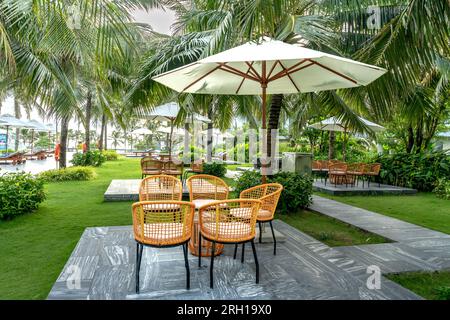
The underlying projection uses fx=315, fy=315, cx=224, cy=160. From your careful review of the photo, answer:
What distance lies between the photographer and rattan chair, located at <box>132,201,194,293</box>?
2828mm

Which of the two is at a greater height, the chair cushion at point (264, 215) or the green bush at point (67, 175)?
the chair cushion at point (264, 215)

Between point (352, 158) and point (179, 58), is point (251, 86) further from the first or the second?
point (352, 158)

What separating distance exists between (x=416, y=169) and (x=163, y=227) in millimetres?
10700

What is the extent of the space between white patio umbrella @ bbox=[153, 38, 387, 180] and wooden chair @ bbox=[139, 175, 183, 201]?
4.64 ft

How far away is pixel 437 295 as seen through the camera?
3.16 meters

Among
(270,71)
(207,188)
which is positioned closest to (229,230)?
(207,188)

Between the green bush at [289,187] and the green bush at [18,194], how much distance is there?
4233 millimetres

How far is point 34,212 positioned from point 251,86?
5.06m

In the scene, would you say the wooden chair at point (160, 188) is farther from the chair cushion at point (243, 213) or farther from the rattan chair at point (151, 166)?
the rattan chair at point (151, 166)

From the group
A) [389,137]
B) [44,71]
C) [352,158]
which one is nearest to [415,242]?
[44,71]

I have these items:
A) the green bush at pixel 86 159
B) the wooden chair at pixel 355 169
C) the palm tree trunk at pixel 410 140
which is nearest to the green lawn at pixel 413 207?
the wooden chair at pixel 355 169

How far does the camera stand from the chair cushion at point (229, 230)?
9.98 feet

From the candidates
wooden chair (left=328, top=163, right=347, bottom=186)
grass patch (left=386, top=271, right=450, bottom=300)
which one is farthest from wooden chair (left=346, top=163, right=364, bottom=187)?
grass patch (left=386, top=271, right=450, bottom=300)

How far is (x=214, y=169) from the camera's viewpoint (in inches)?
490
